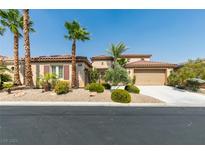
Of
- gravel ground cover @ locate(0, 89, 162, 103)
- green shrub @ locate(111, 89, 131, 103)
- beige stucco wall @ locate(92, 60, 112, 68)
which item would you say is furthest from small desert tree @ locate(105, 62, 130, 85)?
beige stucco wall @ locate(92, 60, 112, 68)

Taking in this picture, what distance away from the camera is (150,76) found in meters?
25.0

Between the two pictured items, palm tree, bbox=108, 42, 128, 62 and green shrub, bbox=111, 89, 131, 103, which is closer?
green shrub, bbox=111, 89, 131, 103

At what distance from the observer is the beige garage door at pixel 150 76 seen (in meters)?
24.8

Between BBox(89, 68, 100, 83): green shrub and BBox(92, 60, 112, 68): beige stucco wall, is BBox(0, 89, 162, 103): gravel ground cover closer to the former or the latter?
BBox(89, 68, 100, 83): green shrub

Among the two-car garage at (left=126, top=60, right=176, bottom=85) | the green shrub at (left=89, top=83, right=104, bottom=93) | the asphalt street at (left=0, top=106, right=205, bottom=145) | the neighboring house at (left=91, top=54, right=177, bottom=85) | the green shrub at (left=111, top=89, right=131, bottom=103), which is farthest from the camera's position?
the two-car garage at (left=126, top=60, right=176, bottom=85)

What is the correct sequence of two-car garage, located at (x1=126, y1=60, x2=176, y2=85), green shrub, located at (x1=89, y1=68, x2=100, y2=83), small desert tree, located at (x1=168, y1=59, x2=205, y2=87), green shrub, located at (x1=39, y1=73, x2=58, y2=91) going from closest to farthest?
green shrub, located at (x1=39, y1=73, x2=58, y2=91) < small desert tree, located at (x1=168, y1=59, x2=205, y2=87) < green shrub, located at (x1=89, y1=68, x2=100, y2=83) < two-car garage, located at (x1=126, y1=60, x2=176, y2=85)

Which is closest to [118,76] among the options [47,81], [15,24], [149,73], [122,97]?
[122,97]

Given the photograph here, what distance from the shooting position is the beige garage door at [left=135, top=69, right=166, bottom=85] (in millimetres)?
24828

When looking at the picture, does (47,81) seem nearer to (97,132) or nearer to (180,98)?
(97,132)

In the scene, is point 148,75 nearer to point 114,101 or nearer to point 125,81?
point 125,81
